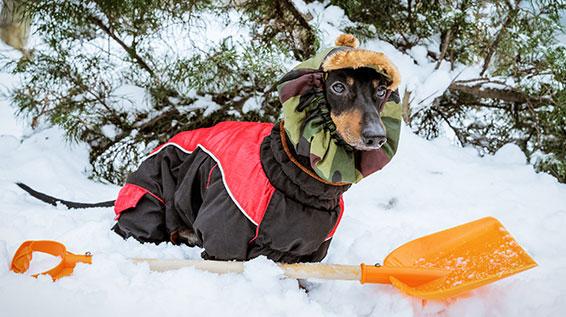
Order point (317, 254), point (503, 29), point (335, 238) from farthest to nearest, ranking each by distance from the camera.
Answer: point (503, 29) → point (335, 238) → point (317, 254)

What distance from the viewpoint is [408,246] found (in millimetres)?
1326

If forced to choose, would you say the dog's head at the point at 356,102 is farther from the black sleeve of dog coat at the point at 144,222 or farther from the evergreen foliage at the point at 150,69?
the evergreen foliage at the point at 150,69

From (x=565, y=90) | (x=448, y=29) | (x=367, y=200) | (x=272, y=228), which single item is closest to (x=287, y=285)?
(x=272, y=228)

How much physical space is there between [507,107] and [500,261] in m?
1.58

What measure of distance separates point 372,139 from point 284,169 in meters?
0.29

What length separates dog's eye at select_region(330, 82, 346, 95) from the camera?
1157mm

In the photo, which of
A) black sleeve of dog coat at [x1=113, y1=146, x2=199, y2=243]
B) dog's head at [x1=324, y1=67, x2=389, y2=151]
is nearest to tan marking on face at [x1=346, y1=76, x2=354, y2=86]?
dog's head at [x1=324, y1=67, x2=389, y2=151]

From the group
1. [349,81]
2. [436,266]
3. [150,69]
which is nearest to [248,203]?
[349,81]

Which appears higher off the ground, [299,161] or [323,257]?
[299,161]

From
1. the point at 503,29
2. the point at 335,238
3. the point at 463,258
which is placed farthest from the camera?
the point at 503,29

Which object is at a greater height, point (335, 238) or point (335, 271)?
point (335, 271)

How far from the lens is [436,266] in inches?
49.1

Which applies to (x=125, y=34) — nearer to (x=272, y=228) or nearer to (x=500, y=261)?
(x=272, y=228)

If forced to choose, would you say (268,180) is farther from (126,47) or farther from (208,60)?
(126,47)
